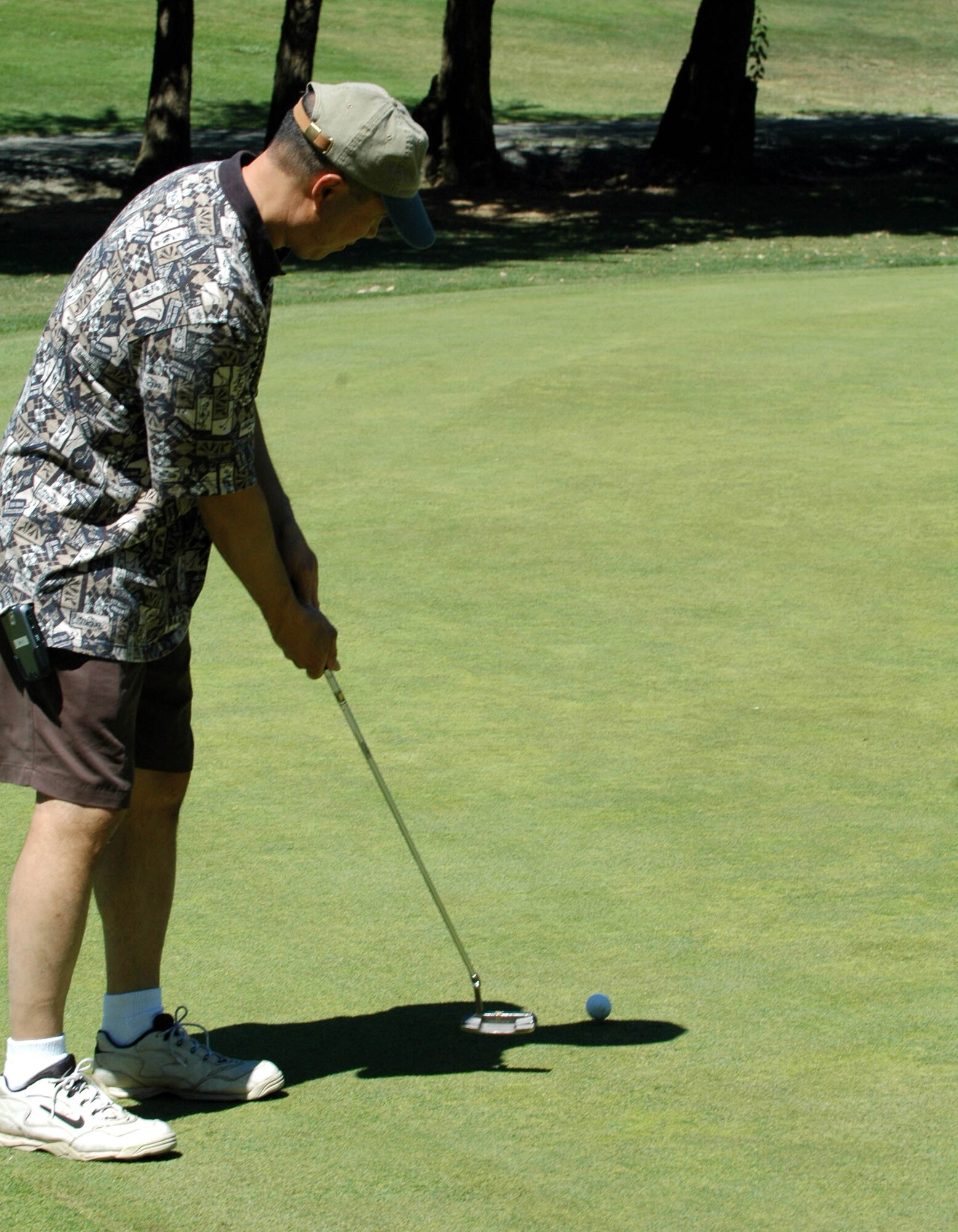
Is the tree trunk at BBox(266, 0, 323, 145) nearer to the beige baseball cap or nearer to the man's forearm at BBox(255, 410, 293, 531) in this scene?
the man's forearm at BBox(255, 410, 293, 531)

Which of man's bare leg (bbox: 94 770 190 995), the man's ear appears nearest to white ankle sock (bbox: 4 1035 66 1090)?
man's bare leg (bbox: 94 770 190 995)

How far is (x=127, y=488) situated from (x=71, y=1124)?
1.03 meters

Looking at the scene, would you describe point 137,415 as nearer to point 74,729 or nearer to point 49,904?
Result: point 74,729

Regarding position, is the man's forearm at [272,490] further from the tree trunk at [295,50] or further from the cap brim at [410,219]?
the tree trunk at [295,50]

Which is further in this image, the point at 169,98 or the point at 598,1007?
the point at 169,98

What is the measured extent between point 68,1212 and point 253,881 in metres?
1.22

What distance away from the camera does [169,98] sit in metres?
21.4

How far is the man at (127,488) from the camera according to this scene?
8.47ft

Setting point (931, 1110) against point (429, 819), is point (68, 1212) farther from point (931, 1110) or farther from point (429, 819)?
point (429, 819)

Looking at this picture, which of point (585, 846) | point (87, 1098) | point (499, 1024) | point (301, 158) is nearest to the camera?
point (301, 158)

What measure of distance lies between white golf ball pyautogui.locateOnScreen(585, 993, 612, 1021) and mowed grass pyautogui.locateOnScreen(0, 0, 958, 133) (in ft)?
97.9

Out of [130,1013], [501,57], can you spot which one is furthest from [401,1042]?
[501,57]

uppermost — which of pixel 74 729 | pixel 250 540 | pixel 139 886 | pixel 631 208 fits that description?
pixel 631 208

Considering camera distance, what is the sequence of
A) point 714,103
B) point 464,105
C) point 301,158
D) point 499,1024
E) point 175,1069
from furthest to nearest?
1. point 714,103
2. point 464,105
3. point 499,1024
4. point 175,1069
5. point 301,158
